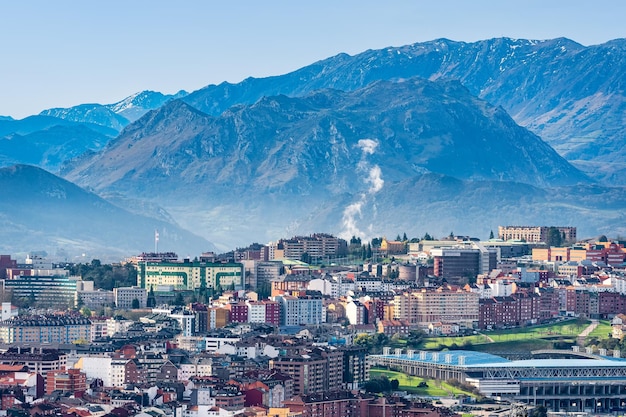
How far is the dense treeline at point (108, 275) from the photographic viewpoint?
307 ft

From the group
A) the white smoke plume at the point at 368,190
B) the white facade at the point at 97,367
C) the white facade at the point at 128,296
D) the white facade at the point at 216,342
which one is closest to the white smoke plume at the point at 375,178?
the white smoke plume at the point at 368,190

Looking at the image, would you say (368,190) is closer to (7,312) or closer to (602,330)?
(602,330)

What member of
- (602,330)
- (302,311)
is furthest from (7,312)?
(602,330)

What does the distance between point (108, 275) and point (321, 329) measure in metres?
19.5

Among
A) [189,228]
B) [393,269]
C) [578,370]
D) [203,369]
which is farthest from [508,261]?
[189,228]

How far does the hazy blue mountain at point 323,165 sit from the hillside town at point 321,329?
178 feet

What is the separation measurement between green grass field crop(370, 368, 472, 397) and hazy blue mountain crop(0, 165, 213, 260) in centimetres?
8138

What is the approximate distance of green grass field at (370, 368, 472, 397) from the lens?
6550 centimetres

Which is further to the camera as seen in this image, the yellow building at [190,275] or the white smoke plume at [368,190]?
the white smoke plume at [368,190]

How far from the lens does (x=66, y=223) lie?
164250 millimetres

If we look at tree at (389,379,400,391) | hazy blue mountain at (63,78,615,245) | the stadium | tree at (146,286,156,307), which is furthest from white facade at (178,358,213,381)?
hazy blue mountain at (63,78,615,245)

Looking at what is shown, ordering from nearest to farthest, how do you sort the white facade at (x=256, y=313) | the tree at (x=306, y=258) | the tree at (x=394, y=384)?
the tree at (x=394, y=384) < the white facade at (x=256, y=313) < the tree at (x=306, y=258)

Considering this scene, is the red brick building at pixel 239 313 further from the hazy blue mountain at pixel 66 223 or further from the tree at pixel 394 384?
the hazy blue mountain at pixel 66 223

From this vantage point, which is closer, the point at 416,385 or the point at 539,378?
the point at 416,385
